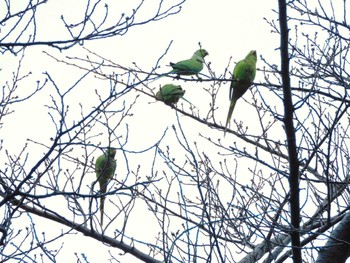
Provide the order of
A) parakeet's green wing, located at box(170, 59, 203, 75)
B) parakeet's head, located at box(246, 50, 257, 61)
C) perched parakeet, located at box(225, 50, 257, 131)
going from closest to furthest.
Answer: perched parakeet, located at box(225, 50, 257, 131)
parakeet's head, located at box(246, 50, 257, 61)
parakeet's green wing, located at box(170, 59, 203, 75)

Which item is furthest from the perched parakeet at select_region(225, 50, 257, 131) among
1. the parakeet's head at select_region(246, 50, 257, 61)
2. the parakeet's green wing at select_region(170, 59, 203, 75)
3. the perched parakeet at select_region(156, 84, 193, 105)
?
the parakeet's green wing at select_region(170, 59, 203, 75)

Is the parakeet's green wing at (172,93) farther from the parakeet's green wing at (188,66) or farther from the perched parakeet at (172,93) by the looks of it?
the parakeet's green wing at (188,66)

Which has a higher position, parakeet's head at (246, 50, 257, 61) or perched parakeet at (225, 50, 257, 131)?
parakeet's head at (246, 50, 257, 61)

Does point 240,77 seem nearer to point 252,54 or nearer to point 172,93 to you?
point 252,54

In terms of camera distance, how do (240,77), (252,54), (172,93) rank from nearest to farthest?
(240,77) < (252,54) < (172,93)

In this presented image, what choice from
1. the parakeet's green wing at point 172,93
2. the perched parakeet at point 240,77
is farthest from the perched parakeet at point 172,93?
the perched parakeet at point 240,77

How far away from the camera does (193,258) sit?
3.27 m

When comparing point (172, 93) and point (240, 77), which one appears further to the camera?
point (172, 93)

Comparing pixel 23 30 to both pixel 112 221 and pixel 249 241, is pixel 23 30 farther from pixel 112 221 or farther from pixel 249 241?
pixel 249 241

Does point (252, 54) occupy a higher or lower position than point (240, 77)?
higher

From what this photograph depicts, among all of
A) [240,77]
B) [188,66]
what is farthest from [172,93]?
[240,77]

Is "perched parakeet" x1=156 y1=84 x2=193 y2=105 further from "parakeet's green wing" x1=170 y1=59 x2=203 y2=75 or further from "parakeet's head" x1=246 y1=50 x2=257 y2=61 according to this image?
"parakeet's head" x1=246 y1=50 x2=257 y2=61

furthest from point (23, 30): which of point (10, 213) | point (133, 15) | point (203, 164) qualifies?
point (203, 164)

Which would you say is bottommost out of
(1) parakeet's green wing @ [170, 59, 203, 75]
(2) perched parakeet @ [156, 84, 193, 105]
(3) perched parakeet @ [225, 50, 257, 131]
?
(3) perched parakeet @ [225, 50, 257, 131]
